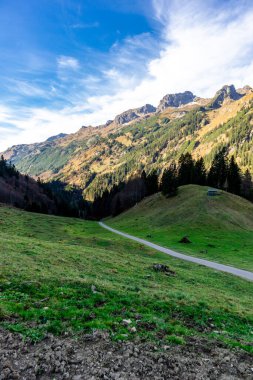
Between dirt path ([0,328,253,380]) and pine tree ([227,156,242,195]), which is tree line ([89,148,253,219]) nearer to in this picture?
pine tree ([227,156,242,195])

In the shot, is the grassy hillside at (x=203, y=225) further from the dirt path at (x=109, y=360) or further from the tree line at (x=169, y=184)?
the dirt path at (x=109, y=360)

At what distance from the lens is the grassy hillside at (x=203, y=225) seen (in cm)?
5728

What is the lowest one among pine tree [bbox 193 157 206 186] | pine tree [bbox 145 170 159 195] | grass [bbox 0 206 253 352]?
grass [bbox 0 206 253 352]

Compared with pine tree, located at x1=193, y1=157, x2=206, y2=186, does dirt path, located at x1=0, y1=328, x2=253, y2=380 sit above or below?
below

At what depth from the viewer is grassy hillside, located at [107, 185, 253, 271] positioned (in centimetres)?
5728

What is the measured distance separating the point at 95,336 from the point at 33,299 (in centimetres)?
511

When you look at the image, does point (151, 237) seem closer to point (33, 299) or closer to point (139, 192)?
point (33, 299)

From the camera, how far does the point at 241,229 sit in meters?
80.6

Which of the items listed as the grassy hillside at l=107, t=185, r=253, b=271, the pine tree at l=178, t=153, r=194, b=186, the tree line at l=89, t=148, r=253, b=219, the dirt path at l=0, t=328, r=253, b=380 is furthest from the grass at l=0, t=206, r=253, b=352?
the pine tree at l=178, t=153, r=194, b=186

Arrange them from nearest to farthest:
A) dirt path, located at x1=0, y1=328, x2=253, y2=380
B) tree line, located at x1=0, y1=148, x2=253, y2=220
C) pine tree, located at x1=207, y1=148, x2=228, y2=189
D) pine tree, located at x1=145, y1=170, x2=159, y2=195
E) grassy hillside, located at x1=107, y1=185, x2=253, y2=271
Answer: dirt path, located at x1=0, y1=328, x2=253, y2=380
grassy hillside, located at x1=107, y1=185, x2=253, y2=271
tree line, located at x1=0, y1=148, x2=253, y2=220
pine tree, located at x1=207, y1=148, x2=228, y2=189
pine tree, located at x1=145, y1=170, x2=159, y2=195

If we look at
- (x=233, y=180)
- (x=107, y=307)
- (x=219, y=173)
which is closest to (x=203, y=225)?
(x=233, y=180)

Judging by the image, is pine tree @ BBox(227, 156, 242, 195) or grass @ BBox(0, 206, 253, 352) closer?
grass @ BBox(0, 206, 253, 352)

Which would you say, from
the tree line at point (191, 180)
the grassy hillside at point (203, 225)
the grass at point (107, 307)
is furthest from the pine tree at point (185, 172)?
the grass at point (107, 307)

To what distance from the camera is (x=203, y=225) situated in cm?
8156
